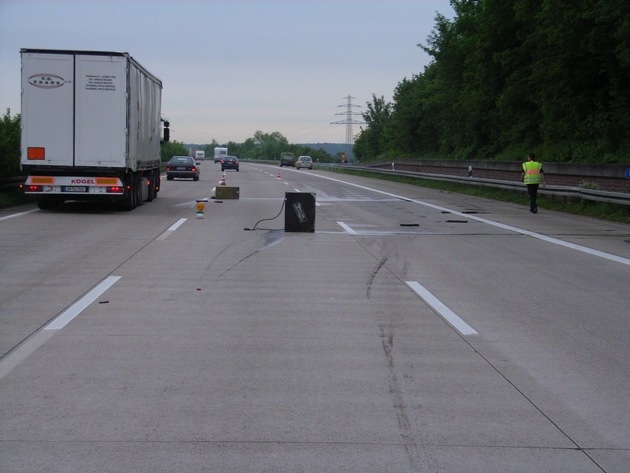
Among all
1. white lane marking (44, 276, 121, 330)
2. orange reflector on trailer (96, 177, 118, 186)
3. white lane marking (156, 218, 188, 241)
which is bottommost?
white lane marking (44, 276, 121, 330)

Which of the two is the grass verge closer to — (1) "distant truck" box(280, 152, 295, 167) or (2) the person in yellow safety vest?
(2) the person in yellow safety vest

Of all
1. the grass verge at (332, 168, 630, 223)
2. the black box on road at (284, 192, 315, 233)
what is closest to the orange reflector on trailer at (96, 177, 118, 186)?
the black box on road at (284, 192, 315, 233)

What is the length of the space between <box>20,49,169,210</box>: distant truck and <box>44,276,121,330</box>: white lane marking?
10153 mm

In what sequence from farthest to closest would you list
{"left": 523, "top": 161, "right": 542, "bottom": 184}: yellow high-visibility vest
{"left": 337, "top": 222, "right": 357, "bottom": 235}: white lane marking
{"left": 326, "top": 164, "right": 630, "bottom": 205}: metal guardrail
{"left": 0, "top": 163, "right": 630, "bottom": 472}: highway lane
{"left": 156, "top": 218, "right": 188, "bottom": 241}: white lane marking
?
1. {"left": 523, "top": 161, "right": 542, "bottom": 184}: yellow high-visibility vest
2. {"left": 326, "top": 164, "right": 630, "bottom": 205}: metal guardrail
3. {"left": 337, "top": 222, "right": 357, "bottom": 235}: white lane marking
4. {"left": 156, "top": 218, "right": 188, "bottom": 241}: white lane marking
5. {"left": 0, "top": 163, "right": 630, "bottom": 472}: highway lane

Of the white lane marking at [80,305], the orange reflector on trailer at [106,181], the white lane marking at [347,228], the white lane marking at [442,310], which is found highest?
the orange reflector on trailer at [106,181]

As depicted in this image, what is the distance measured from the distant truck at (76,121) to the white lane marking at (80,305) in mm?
10153

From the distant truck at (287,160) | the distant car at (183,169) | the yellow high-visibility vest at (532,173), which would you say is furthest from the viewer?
the distant truck at (287,160)

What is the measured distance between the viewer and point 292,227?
58.8 feet

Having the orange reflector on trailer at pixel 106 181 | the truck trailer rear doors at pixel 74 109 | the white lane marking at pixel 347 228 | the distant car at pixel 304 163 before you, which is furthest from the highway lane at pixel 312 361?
the distant car at pixel 304 163

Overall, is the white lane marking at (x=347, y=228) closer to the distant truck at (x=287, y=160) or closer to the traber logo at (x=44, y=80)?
the traber logo at (x=44, y=80)

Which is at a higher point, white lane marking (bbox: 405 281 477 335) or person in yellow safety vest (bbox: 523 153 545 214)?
person in yellow safety vest (bbox: 523 153 545 214)

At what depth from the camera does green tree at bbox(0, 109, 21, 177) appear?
961 inches

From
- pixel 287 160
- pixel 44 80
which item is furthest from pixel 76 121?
pixel 287 160

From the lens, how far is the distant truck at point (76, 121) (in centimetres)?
2039
